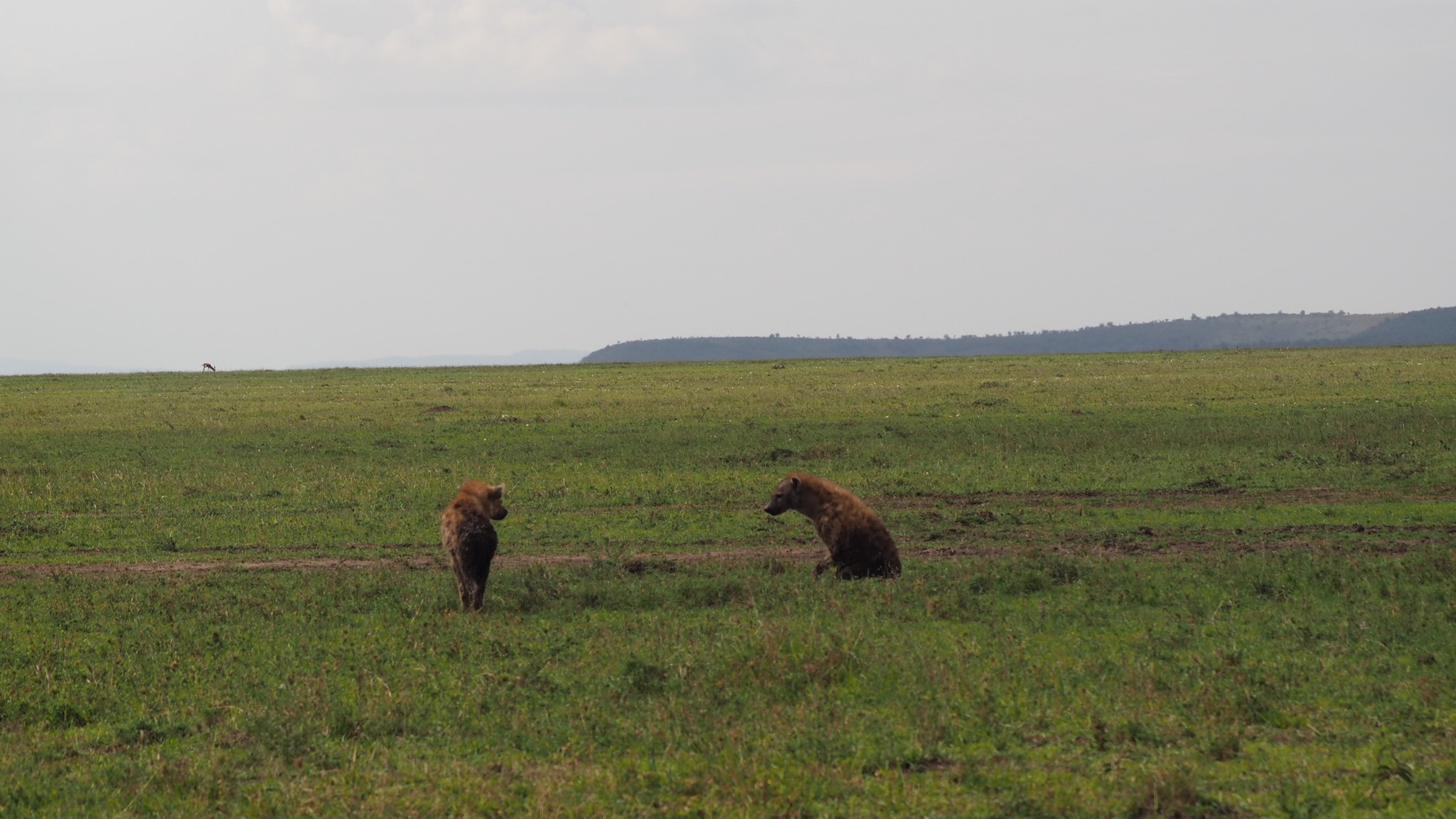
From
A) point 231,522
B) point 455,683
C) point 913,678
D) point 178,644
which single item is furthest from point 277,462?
point 913,678

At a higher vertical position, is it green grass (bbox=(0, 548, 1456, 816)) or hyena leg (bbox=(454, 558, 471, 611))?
hyena leg (bbox=(454, 558, 471, 611))

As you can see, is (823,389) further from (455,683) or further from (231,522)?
(455,683)

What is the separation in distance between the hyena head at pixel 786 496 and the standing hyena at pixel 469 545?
3392 mm

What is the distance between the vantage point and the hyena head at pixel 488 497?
41.9ft

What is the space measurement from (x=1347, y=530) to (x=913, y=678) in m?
9.14

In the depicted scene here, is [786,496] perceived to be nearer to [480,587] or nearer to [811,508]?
[811,508]

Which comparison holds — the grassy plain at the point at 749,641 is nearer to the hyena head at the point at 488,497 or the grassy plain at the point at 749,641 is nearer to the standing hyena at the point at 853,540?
the standing hyena at the point at 853,540

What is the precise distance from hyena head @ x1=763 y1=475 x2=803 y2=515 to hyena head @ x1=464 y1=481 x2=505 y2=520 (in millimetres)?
2983

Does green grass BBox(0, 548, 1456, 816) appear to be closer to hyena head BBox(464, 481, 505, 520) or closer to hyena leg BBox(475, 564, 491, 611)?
hyena leg BBox(475, 564, 491, 611)

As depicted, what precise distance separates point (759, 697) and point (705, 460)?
50.6ft

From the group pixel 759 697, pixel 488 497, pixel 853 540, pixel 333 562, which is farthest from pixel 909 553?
pixel 333 562

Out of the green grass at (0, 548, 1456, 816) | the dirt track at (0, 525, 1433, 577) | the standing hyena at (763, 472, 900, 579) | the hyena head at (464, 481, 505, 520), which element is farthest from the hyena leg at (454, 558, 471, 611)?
the standing hyena at (763, 472, 900, 579)

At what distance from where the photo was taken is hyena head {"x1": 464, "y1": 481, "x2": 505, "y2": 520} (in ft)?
41.9

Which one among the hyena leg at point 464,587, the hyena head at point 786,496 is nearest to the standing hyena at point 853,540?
the hyena head at point 786,496
